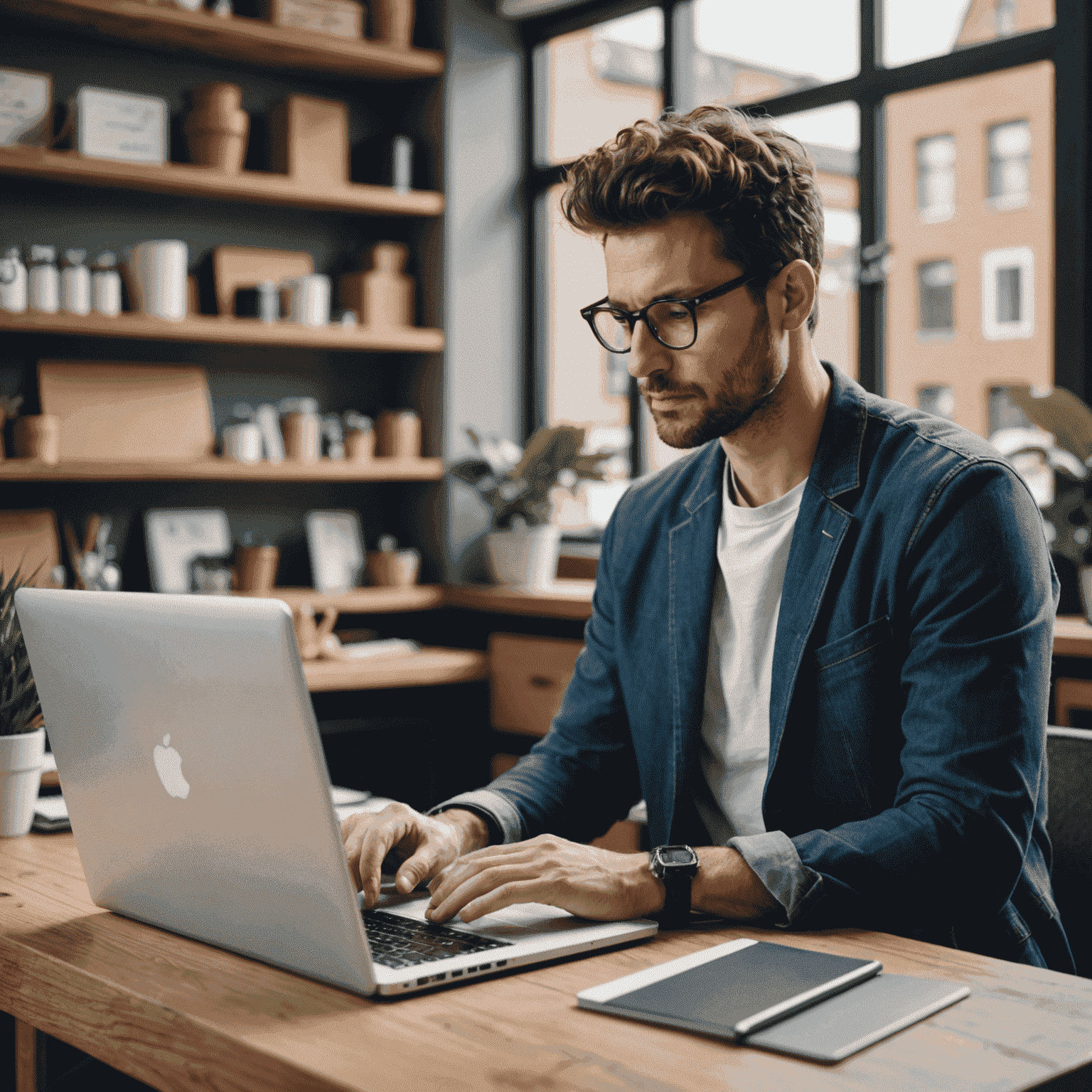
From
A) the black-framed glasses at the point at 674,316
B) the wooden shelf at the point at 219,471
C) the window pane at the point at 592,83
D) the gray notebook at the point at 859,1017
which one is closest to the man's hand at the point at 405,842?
the gray notebook at the point at 859,1017

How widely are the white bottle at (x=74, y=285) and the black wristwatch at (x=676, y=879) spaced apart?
103 inches

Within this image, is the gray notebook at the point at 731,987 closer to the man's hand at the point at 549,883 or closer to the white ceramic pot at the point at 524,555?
the man's hand at the point at 549,883

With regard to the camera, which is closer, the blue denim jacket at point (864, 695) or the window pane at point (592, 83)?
the blue denim jacket at point (864, 695)

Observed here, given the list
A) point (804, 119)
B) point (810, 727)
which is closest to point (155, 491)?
point (804, 119)

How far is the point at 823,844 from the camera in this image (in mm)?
1168

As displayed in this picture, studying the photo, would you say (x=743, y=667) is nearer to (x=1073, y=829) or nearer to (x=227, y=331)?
(x=1073, y=829)

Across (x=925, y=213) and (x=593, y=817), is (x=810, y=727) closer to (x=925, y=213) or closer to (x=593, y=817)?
(x=593, y=817)

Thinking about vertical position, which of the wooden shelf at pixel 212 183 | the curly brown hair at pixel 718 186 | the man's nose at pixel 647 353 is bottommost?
the man's nose at pixel 647 353

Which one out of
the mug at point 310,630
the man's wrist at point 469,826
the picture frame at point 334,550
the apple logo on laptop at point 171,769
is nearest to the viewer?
the apple logo on laptop at point 171,769

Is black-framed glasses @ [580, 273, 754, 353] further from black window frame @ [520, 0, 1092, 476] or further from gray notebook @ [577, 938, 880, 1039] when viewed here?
black window frame @ [520, 0, 1092, 476]

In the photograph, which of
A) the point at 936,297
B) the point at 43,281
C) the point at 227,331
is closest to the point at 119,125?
the point at 43,281

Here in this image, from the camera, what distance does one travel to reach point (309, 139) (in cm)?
367

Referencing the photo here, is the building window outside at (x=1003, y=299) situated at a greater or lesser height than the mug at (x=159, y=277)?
greater

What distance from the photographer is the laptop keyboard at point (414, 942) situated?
1.01 meters
